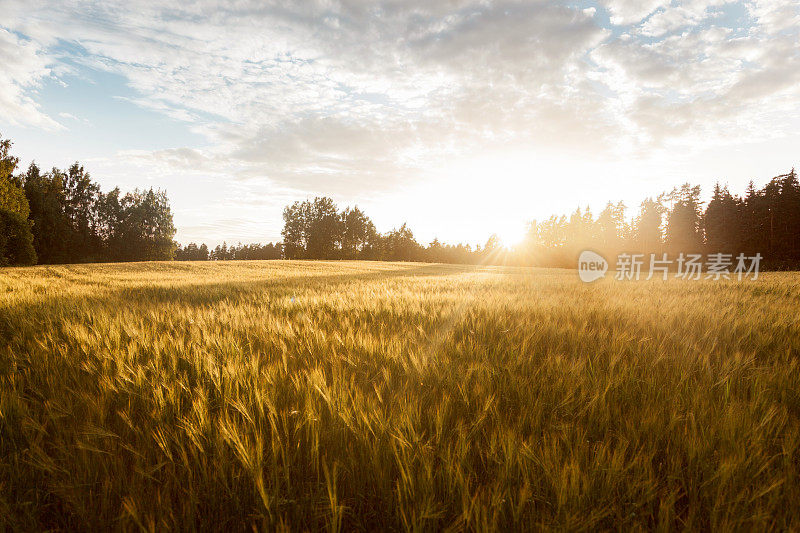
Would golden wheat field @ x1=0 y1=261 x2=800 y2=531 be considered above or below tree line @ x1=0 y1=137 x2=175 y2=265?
below

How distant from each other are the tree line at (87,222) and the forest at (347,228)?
158mm

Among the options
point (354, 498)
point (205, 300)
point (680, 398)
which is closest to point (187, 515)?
point (354, 498)

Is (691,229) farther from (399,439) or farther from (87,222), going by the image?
(87,222)

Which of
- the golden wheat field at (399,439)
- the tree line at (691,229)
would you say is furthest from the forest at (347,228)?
the golden wheat field at (399,439)

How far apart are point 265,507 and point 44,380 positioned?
1.99m

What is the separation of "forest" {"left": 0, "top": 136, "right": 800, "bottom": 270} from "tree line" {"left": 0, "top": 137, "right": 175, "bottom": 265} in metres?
0.16

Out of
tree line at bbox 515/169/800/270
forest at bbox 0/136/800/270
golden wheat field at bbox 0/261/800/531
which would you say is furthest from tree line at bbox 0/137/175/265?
tree line at bbox 515/169/800/270

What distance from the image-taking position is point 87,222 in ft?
195

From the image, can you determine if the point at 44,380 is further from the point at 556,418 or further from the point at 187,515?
the point at 556,418

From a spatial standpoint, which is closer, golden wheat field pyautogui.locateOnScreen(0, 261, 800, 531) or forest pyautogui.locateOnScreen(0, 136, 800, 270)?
golden wheat field pyautogui.locateOnScreen(0, 261, 800, 531)

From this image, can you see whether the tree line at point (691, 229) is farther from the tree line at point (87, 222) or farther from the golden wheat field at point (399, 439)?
the tree line at point (87, 222)

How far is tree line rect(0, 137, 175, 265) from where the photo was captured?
159ft

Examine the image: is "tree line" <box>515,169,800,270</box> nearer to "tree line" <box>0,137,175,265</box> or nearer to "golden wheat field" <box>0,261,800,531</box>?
"golden wheat field" <box>0,261,800,531</box>

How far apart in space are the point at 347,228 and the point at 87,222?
50.7 meters
